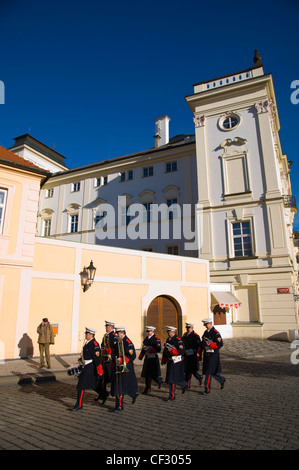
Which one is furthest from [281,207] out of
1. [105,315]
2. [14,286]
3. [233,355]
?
[14,286]

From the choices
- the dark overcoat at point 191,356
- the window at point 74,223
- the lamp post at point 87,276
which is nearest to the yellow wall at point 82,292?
the lamp post at point 87,276

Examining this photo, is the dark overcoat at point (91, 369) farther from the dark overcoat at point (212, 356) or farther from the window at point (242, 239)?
the window at point (242, 239)

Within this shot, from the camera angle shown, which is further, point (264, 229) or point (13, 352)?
point (264, 229)

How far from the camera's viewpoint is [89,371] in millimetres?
6938

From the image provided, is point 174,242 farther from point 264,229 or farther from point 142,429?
point 142,429

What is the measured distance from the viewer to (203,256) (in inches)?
909

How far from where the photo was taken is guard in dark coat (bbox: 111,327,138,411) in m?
6.81

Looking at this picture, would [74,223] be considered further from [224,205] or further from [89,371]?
[89,371]

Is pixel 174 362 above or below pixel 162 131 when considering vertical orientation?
below

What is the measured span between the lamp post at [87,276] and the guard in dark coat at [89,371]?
7191mm

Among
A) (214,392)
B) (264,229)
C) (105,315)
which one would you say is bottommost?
(214,392)

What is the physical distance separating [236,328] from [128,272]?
9.63 meters

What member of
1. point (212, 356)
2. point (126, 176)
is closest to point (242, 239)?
point (126, 176)

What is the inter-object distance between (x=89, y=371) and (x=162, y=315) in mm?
10229
